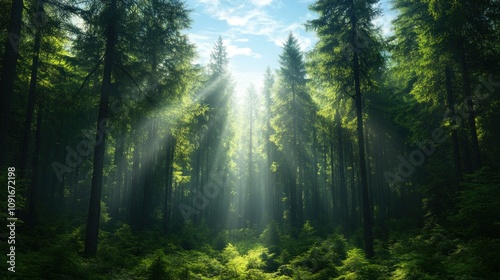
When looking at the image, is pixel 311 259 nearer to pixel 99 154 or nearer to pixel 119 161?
pixel 99 154

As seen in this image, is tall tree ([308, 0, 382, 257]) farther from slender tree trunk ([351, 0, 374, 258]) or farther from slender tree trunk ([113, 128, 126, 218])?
slender tree trunk ([113, 128, 126, 218])

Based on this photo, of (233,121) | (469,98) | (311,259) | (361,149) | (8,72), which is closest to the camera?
(8,72)

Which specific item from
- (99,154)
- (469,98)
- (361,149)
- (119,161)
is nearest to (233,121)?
(119,161)

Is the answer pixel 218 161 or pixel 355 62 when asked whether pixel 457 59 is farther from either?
pixel 218 161

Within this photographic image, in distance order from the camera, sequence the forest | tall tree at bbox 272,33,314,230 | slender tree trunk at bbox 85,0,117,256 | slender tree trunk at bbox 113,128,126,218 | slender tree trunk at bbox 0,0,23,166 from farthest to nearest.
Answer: tall tree at bbox 272,33,314,230, slender tree trunk at bbox 113,128,126,218, slender tree trunk at bbox 85,0,117,256, the forest, slender tree trunk at bbox 0,0,23,166

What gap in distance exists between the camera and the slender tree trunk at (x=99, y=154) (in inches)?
434

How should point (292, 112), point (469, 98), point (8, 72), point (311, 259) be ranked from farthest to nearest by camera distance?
point (292, 112)
point (469, 98)
point (311, 259)
point (8, 72)

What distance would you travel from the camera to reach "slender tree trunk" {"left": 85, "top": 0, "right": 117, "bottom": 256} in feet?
36.2

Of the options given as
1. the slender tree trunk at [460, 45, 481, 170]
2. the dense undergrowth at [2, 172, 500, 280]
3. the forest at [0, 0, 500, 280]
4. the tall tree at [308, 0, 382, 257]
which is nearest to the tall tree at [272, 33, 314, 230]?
the forest at [0, 0, 500, 280]

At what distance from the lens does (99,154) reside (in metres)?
11.6

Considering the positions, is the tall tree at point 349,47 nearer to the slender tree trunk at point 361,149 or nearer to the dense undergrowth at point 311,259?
the slender tree trunk at point 361,149

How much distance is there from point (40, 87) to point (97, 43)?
5884 mm

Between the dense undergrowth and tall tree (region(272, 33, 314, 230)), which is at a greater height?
tall tree (region(272, 33, 314, 230))

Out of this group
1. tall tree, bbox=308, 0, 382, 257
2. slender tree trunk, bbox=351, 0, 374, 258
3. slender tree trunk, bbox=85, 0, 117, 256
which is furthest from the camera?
tall tree, bbox=308, 0, 382, 257
